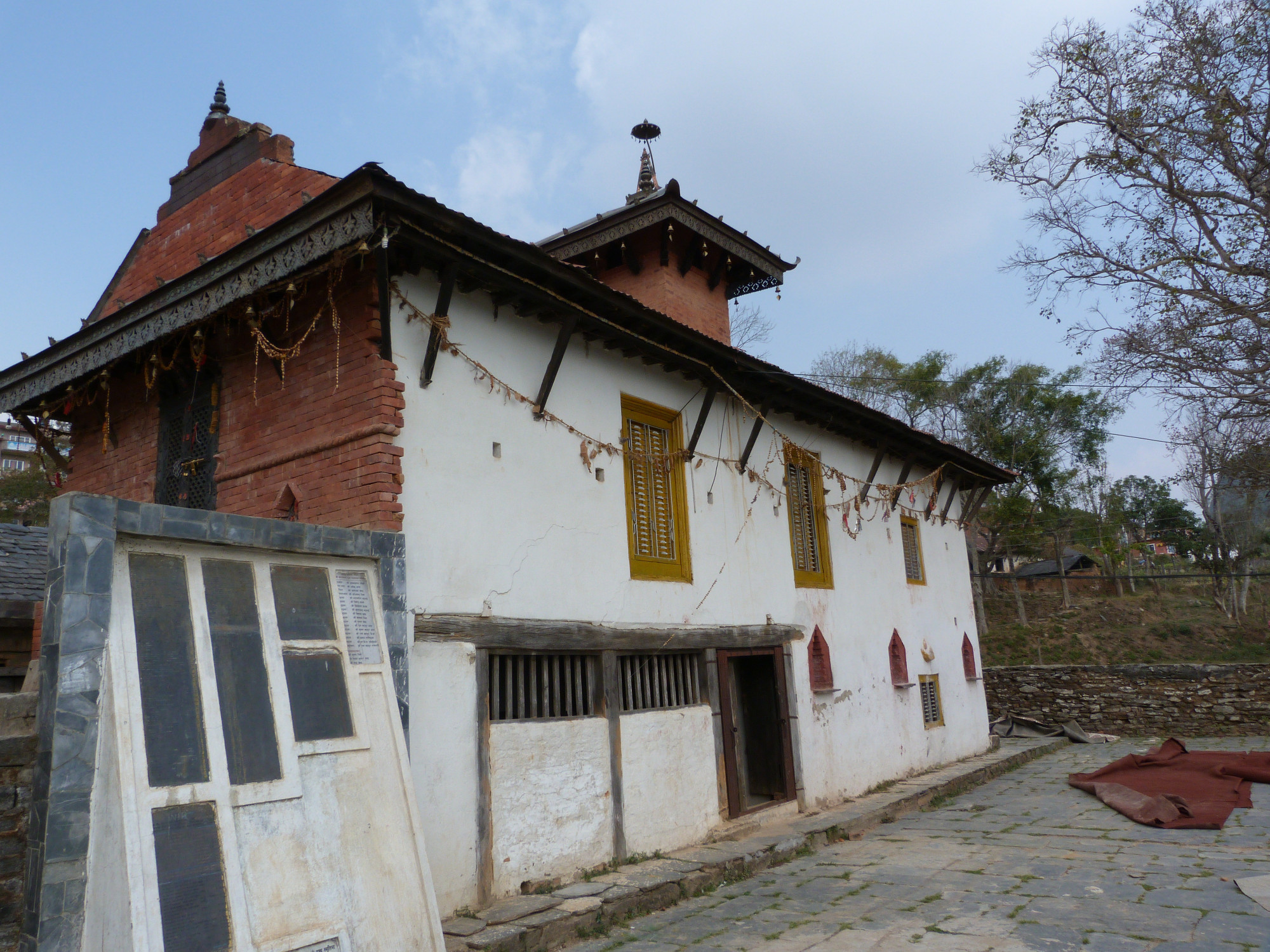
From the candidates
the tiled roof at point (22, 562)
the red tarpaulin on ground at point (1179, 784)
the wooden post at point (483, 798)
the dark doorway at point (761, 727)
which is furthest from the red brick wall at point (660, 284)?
the red tarpaulin on ground at point (1179, 784)

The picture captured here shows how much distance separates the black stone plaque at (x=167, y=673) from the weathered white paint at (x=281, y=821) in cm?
4

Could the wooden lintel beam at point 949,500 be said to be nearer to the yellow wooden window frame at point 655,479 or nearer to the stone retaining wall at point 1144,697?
the stone retaining wall at point 1144,697

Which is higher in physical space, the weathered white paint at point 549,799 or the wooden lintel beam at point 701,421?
the wooden lintel beam at point 701,421

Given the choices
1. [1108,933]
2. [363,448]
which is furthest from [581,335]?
[1108,933]

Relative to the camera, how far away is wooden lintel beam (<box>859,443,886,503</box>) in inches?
510

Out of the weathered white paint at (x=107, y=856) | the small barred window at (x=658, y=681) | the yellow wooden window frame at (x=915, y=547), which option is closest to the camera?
the weathered white paint at (x=107, y=856)

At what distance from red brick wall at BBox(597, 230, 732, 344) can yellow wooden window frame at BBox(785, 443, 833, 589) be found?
2.59 meters

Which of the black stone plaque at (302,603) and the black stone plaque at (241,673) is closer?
the black stone plaque at (241,673)

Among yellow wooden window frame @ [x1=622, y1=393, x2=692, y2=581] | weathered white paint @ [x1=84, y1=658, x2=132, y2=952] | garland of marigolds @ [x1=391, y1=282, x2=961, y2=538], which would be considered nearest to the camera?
weathered white paint @ [x1=84, y1=658, x2=132, y2=952]

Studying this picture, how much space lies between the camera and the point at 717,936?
605 centimetres

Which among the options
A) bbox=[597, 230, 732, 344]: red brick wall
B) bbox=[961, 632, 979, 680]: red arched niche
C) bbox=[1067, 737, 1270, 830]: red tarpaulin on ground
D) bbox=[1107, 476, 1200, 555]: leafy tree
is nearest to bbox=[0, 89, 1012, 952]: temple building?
A: bbox=[597, 230, 732, 344]: red brick wall

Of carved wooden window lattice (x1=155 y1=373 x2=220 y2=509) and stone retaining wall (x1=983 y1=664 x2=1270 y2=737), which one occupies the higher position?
carved wooden window lattice (x1=155 y1=373 x2=220 y2=509)

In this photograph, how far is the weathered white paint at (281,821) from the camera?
3.69 meters

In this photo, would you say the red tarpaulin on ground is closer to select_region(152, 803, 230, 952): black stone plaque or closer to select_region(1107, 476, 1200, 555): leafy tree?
select_region(152, 803, 230, 952): black stone plaque
